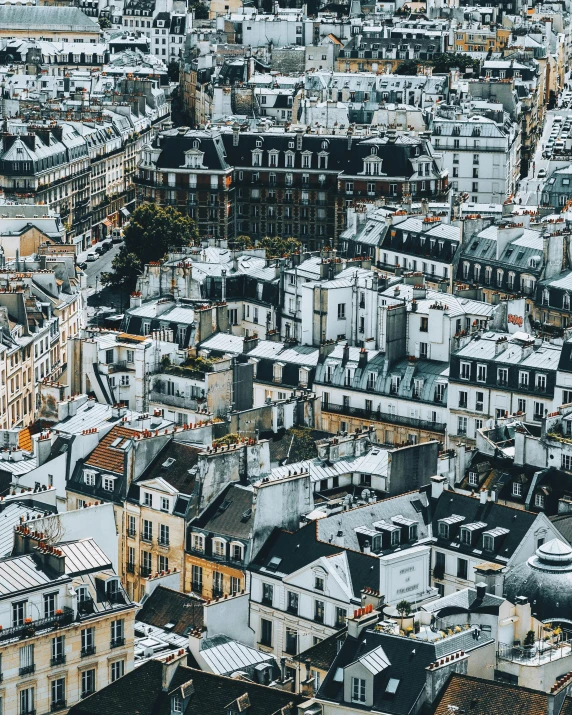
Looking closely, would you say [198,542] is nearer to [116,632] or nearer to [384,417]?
[116,632]

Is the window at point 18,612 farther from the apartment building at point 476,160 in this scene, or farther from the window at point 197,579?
the apartment building at point 476,160

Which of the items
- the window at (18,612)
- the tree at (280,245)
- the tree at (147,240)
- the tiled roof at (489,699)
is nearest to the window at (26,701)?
the window at (18,612)

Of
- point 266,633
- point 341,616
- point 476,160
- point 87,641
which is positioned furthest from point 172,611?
point 476,160

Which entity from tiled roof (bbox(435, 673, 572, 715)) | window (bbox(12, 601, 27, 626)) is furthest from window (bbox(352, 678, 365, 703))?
window (bbox(12, 601, 27, 626))

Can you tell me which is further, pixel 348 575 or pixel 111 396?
pixel 111 396

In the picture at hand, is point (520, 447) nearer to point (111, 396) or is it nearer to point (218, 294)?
point (111, 396)

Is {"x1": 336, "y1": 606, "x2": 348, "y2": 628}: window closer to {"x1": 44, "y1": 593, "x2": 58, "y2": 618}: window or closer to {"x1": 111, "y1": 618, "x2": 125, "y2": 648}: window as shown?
{"x1": 111, "y1": 618, "x2": 125, "y2": 648}: window

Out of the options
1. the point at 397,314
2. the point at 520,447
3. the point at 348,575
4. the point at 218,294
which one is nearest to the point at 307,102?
the point at 218,294
